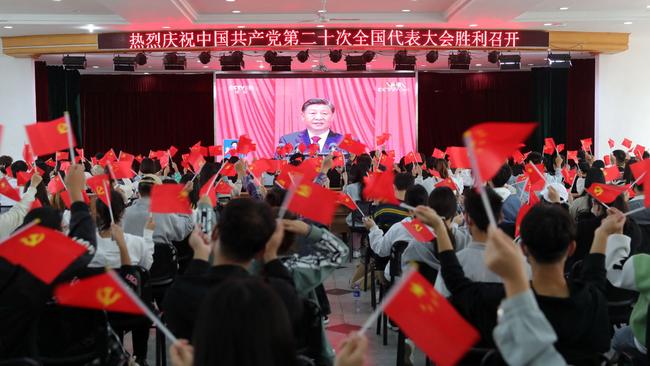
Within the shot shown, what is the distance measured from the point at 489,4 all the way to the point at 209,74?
837cm

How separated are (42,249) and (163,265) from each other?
2165 millimetres

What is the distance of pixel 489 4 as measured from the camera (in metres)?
9.14

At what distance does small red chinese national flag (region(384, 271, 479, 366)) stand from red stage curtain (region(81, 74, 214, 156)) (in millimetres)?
14977

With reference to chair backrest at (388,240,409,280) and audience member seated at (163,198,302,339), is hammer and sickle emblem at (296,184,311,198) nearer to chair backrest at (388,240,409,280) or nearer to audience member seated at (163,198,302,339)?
audience member seated at (163,198,302,339)

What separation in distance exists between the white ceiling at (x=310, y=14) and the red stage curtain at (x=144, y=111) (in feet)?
16.6

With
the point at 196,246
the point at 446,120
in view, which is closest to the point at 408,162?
the point at 446,120

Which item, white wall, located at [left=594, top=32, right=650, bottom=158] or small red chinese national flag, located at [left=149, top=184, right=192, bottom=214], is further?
white wall, located at [left=594, top=32, right=650, bottom=158]

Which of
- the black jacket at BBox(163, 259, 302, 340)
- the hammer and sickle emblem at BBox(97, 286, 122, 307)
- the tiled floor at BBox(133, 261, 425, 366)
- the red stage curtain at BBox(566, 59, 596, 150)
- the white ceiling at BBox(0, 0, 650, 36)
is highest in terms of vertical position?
the white ceiling at BBox(0, 0, 650, 36)

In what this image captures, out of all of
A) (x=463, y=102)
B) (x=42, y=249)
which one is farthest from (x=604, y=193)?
(x=463, y=102)

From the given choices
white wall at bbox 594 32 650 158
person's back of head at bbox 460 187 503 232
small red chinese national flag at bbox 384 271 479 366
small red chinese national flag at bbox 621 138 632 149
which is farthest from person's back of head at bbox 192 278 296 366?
white wall at bbox 594 32 650 158

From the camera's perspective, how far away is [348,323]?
5.25m

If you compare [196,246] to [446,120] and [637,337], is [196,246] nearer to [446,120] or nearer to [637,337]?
[637,337]

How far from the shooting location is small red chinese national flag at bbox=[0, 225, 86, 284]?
79.0 inches

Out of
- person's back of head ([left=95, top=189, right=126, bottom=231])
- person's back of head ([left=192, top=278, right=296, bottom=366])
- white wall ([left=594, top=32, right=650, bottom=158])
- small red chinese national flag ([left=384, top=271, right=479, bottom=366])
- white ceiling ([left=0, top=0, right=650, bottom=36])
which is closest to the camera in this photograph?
person's back of head ([left=192, top=278, right=296, bottom=366])
